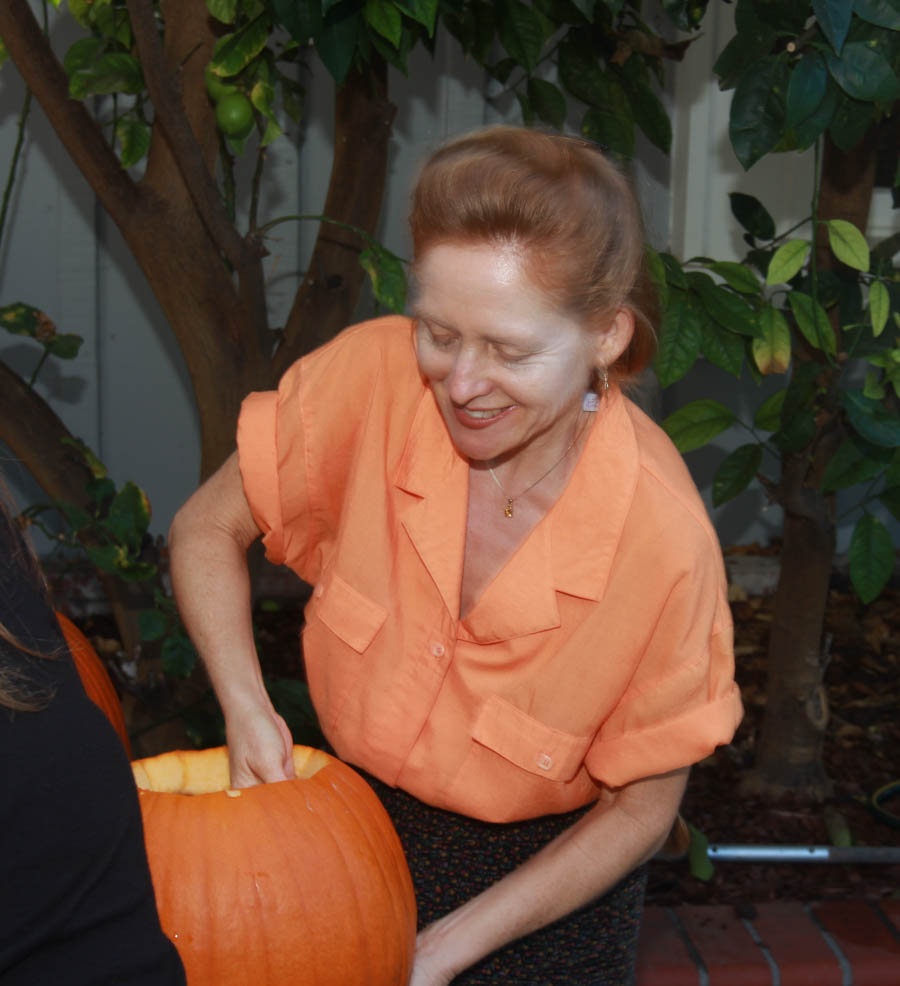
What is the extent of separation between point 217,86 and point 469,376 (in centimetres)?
118

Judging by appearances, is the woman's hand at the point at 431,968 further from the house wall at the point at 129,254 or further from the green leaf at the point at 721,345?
the house wall at the point at 129,254

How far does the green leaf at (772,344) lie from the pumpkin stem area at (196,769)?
1.20m

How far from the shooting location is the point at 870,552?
102 inches

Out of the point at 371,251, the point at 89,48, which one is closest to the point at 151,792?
the point at 371,251

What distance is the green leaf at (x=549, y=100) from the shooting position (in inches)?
103

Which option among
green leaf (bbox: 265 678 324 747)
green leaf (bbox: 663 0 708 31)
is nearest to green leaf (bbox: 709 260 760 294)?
green leaf (bbox: 663 0 708 31)

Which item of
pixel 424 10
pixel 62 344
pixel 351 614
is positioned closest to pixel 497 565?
pixel 351 614

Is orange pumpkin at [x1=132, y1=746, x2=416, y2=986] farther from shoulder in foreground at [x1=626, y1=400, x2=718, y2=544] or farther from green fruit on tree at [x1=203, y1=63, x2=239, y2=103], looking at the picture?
green fruit on tree at [x1=203, y1=63, x2=239, y2=103]

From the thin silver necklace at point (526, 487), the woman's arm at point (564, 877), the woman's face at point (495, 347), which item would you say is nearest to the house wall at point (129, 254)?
the thin silver necklace at point (526, 487)

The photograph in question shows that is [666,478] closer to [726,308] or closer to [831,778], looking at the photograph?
[726,308]

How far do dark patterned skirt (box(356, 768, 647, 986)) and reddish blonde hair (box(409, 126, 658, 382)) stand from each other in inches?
28.4

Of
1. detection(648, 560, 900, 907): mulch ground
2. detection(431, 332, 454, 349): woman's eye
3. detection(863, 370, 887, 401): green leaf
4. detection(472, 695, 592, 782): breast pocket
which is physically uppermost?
detection(431, 332, 454, 349): woman's eye

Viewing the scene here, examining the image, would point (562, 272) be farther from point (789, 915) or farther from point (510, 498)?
point (789, 915)

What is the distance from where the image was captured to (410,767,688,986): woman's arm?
1.59m
